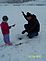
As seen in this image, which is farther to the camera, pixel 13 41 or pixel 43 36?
pixel 43 36

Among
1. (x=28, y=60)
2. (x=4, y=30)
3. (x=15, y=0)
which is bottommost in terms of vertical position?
(x=15, y=0)

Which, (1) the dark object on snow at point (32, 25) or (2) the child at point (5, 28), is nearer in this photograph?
(2) the child at point (5, 28)

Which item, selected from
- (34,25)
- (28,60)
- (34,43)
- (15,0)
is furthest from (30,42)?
(15,0)

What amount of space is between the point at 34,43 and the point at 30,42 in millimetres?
168

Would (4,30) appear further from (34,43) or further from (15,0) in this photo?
(15,0)

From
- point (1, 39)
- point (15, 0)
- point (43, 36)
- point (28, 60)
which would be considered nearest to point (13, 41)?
point (1, 39)

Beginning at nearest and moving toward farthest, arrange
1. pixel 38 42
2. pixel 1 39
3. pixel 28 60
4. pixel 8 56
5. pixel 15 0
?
pixel 28 60 → pixel 8 56 → pixel 38 42 → pixel 1 39 → pixel 15 0

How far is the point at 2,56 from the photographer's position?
600 cm

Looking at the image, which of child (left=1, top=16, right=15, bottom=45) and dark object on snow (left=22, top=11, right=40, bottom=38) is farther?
dark object on snow (left=22, top=11, right=40, bottom=38)

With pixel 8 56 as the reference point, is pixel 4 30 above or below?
above

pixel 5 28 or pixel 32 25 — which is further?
A: pixel 32 25

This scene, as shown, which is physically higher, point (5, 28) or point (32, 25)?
point (5, 28)

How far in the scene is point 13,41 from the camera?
7.51m

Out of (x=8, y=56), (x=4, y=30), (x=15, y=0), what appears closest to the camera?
(x=8, y=56)
